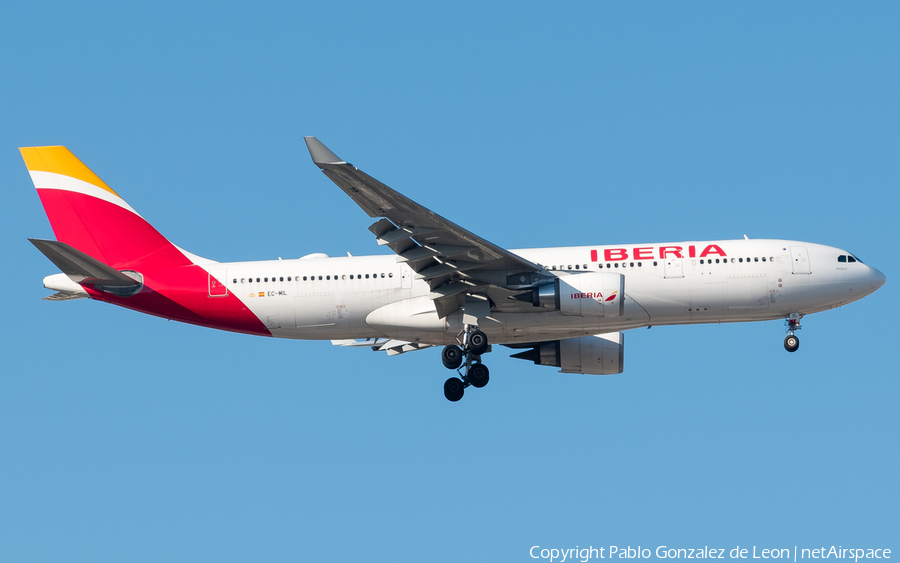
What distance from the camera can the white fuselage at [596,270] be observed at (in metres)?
34.9

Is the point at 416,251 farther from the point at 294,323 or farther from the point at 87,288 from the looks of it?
the point at 87,288

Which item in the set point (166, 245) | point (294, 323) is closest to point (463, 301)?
point (294, 323)

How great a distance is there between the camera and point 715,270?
34969 mm

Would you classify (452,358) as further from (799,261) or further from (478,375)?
(799,261)

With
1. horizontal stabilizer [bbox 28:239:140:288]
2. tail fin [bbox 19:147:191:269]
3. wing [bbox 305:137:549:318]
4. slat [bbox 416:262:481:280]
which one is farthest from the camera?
tail fin [bbox 19:147:191:269]

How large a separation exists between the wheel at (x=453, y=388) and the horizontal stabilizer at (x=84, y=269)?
11293mm

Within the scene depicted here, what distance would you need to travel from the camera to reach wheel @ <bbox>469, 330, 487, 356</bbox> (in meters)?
35.0

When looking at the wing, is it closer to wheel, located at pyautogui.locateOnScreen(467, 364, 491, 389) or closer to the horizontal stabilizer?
wheel, located at pyautogui.locateOnScreen(467, 364, 491, 389)

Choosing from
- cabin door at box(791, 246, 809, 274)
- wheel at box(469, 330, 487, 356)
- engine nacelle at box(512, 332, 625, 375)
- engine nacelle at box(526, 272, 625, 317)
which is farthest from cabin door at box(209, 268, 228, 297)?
cabin door at box(791, 246, 809, 274)

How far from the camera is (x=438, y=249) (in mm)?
33469

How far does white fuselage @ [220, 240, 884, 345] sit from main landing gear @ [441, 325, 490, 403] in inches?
21.8

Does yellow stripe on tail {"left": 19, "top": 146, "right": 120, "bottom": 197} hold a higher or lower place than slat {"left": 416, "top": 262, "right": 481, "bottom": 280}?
higher

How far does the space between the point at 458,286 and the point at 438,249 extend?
2.05 m

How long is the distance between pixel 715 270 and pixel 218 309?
1693 centimetres
